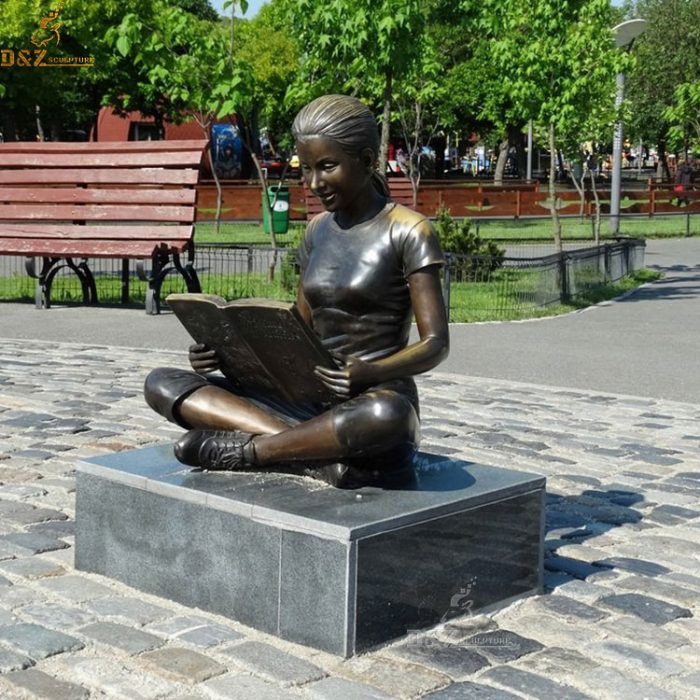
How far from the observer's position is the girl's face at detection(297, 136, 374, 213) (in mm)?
4797

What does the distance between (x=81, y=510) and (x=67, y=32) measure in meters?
38.1

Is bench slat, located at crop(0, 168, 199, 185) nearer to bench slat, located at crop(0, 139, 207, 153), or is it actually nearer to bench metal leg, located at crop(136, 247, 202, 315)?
bench slat, located at crop(0, 139, 207, 153)

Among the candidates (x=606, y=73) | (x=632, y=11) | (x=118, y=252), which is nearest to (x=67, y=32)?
(x=606, y=73)

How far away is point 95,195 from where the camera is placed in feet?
48.0

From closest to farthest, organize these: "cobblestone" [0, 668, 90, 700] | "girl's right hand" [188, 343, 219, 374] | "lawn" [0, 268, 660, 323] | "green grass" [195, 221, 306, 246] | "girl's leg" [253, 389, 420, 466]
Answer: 1. "cobblestone" [0, 668, 90, 700]
2. "girl's leg" [253, 389, 420, 466]
3. "girl's right hand" [188, 343, 219, 374]
4. "lawn" [0, 268, 660, 323]
5. "green grass" [195, 221, 306, 246]

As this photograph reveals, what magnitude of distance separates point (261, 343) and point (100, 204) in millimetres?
10190

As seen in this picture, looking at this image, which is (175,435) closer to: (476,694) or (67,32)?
(476,694)

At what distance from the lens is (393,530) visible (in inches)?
173

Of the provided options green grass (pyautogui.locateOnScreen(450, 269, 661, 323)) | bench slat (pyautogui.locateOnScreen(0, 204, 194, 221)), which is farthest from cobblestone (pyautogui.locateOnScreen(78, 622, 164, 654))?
green grass (pyautogui.locateOnScreen(450, 269, 661, 323))

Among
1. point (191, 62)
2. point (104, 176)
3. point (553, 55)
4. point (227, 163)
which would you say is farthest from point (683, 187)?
point (104, 176)

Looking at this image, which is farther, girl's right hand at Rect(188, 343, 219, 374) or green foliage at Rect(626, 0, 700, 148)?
green foliage at Rect(626, 0, 700, 148)

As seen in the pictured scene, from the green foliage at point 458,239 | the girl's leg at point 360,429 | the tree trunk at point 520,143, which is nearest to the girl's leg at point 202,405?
the girl's leg at point 360,429

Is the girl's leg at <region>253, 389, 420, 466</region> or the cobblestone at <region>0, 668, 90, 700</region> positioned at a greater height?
the girl's leg at <region>253, 389, 420, 466</region>

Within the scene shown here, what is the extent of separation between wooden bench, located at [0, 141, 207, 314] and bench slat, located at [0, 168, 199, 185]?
11 millimetres
